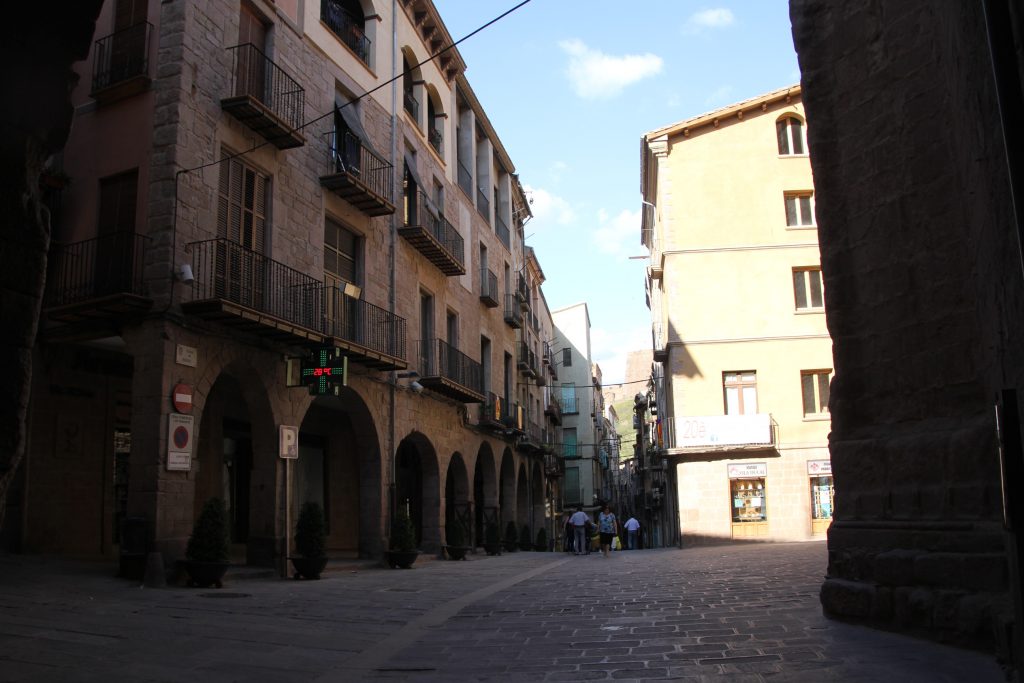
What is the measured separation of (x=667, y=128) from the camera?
30.8 m

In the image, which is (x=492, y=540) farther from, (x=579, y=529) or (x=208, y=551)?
(x=208, y=551)

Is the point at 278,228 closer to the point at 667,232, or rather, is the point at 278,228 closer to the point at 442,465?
the point at 442,465

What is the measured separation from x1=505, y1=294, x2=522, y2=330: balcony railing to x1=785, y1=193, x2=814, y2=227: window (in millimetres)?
9956

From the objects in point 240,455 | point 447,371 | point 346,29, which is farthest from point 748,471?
point 346,29

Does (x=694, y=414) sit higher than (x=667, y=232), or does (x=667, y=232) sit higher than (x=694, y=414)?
(x=667, y=232)

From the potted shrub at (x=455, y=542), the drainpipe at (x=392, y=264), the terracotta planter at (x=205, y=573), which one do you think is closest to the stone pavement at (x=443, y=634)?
the terracotta planter at (x=205, y=573)

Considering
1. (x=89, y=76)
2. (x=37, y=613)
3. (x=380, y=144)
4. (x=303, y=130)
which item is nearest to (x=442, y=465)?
(x=380, y=144)

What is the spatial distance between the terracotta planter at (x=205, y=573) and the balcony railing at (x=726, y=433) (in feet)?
62.3

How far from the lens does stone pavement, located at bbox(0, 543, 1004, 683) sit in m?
5.83

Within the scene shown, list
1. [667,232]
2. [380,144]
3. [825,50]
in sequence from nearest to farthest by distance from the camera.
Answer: [825,50] → [380,144] → [667,232]

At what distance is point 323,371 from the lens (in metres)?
14.9

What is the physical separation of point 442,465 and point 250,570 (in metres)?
9.19

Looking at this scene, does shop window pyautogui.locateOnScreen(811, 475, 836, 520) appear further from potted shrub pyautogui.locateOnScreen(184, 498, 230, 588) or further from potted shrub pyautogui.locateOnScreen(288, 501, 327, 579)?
potted shrub pyautogui.locateOnScreen(184, 498, 230, 588)

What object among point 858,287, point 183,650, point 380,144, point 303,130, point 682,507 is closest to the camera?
point 183,650
